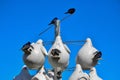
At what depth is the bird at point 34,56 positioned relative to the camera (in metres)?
5.69

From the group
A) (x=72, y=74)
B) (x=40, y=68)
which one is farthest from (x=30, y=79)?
(x=72, y=74)

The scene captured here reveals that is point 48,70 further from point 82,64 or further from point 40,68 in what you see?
point 82,64

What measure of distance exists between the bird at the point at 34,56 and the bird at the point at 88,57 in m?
0.54

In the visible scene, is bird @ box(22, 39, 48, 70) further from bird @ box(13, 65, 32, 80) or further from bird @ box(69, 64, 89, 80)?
bird @ box(69, 64, 89, 80)

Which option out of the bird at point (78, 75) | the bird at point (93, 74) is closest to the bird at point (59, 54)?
the bird at point (78, 75)

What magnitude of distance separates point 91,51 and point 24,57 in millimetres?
1042

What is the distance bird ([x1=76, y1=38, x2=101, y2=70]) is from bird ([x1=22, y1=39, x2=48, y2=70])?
0.54m

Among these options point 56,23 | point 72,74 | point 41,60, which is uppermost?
point 56,23

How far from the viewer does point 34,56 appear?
18.7 ft

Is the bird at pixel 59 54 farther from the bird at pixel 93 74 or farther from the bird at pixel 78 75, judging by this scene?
the bird at pixel 93 74

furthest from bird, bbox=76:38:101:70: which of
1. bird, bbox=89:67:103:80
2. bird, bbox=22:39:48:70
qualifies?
bird, bbox=22:39:48:70

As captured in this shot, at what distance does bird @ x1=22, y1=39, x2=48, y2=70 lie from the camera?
18.7 ft

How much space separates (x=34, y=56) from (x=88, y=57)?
0.83 metres

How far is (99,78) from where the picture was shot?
587 centimetres
